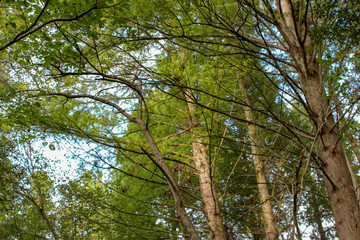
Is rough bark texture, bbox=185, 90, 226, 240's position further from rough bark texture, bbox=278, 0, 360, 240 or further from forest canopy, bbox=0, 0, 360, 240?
rough bark texture, bbox=278, 0, 360, 240

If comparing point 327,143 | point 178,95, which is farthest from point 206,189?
point 327,143

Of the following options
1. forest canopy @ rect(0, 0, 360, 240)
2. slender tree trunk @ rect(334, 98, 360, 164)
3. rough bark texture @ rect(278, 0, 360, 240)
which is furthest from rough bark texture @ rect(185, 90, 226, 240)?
slender tree trunk @ rect(334, 98, 360, 164)

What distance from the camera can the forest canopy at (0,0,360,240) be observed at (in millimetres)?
2861

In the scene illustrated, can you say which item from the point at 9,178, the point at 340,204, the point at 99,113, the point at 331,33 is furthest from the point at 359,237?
the point at 9,178

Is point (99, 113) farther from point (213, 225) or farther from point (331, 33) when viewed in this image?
point (331, 33)

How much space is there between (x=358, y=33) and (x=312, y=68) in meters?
0.65

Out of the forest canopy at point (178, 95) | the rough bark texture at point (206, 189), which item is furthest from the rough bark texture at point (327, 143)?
the rough bark texture at point (206, 189)

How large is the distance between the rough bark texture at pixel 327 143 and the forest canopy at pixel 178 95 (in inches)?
0.5

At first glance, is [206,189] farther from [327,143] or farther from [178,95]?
[327,143]

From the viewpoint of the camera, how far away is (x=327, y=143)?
322cm

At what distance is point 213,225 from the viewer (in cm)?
508

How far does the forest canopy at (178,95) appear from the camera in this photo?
2.86m

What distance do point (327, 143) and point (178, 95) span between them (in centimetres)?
284

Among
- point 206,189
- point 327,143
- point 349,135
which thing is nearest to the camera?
point 327,143
